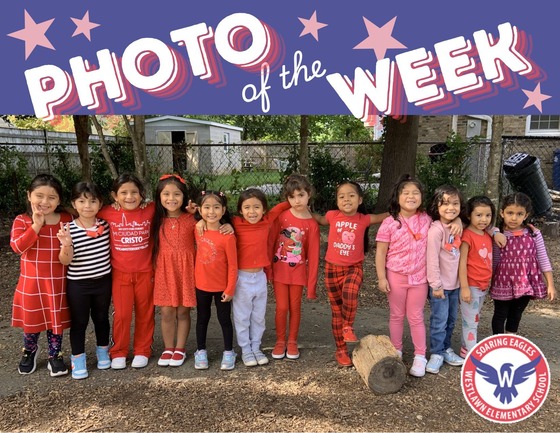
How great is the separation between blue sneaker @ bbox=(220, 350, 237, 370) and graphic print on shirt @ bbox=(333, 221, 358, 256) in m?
1.13

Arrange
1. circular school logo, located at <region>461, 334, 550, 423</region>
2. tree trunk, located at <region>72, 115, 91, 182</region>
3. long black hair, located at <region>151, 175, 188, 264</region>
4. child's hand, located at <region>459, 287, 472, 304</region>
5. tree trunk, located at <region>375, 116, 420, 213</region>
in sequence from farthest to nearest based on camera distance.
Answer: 1. tree trunk, located at <region>72, 115, 91, 182</region>
2. tree trunk, located at <region>375, 116, 420, 213</region>
3. long black hair, located at <region>151, 175, 188, 264</region>
4. child's hand, located at <region>459, 287, 472, 304</region>
5. circular school logo, located at <region>461, 334, 550, 423</region>

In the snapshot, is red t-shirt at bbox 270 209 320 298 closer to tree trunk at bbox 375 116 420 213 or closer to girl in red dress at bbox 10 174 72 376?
girl in red dress at bbox 10 174 72 376

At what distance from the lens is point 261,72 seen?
9.25 feet

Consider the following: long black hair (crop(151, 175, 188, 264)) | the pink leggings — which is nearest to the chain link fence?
long black hair (crop(151, 175, 188, 264))

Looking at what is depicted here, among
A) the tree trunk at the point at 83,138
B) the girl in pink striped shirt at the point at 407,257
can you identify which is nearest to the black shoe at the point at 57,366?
the girl in pink striped shirt at the point at 407,257

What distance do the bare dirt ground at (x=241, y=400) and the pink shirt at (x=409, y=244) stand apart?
2.53 ft

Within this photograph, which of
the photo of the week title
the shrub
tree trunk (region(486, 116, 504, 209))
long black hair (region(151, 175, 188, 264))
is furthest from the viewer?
the shrub

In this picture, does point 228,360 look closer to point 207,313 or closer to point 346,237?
point 207,313

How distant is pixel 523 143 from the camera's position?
1442 cm

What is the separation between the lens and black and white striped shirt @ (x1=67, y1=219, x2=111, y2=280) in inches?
129

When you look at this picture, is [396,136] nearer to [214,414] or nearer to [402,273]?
[402,273]

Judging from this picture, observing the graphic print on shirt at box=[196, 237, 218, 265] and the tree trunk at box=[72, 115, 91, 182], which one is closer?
the graphic print on shirt at box=[196, 237, 218, 265]

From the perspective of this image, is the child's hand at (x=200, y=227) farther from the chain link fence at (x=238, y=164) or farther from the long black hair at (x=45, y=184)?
the chain link fence at (x=238, y=164)

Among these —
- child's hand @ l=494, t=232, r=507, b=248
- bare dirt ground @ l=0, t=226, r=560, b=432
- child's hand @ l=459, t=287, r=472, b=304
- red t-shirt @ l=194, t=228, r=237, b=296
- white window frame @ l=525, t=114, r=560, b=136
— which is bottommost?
bare dirt ground @ l=0, t=226, r=560, b=432
